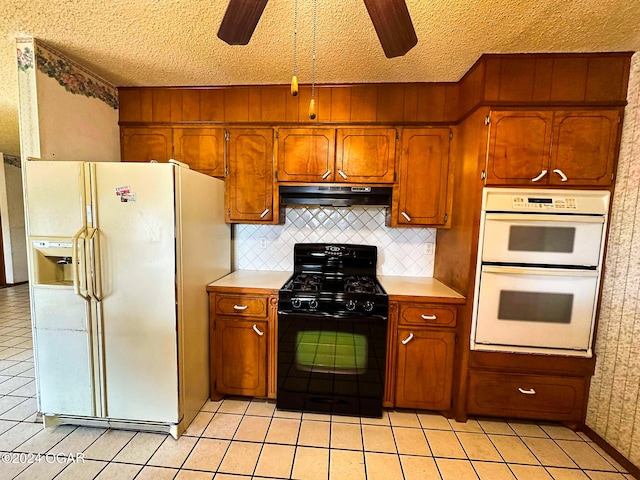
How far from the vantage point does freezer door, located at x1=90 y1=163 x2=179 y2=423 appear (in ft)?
5.45

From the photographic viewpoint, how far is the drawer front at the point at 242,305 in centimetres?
207

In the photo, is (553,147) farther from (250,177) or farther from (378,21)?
(250,177)

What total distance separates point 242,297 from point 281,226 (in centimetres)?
84

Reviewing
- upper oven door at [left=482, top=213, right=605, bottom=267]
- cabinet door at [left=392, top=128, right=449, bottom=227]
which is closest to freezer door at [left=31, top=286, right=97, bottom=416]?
cabinet door at [left=392, top=128, right=449, bottom=227]

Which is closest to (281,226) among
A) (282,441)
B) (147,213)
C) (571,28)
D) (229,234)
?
(229,234)

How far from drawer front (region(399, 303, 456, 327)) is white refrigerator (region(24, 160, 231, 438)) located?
5.07 ft

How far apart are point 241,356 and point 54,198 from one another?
5.36 ft

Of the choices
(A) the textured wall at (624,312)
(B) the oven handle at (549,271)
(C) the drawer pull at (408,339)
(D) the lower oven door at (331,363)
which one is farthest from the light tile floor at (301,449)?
(B) the oven handle at (549,271)

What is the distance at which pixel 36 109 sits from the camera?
175cm

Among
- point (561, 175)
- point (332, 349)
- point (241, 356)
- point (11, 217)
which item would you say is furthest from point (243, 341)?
point (11, 217)

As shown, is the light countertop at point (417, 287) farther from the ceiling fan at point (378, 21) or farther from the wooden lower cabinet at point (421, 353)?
the ceiling fan at point (378, 21)

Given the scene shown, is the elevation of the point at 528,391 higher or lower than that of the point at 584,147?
lower

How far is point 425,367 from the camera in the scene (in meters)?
2.01

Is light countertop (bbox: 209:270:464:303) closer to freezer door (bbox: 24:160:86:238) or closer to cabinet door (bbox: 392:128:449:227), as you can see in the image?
cabinet door (bbox: 392:128:449:227)
